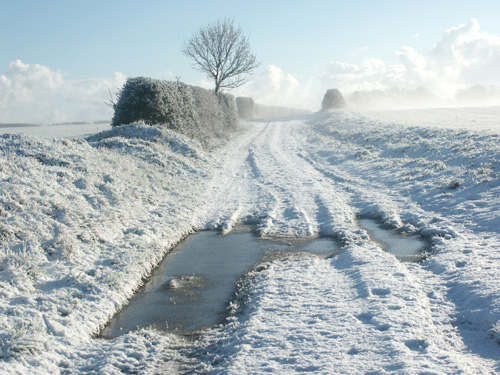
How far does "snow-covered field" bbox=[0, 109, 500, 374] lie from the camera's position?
3.90 meters

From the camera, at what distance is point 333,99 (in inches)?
2913

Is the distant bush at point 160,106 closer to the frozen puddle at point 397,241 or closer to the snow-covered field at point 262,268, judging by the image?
the snow-covered field at point 262,268

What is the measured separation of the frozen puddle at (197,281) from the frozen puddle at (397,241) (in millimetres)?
959

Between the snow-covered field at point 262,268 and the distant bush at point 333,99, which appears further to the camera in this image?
the distant bush at point 333,99

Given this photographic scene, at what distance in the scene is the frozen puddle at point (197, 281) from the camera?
4867 mm

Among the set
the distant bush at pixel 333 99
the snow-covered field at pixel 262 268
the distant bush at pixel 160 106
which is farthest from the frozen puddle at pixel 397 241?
the distant bush at pixel 333 99

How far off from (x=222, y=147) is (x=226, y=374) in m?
19.2

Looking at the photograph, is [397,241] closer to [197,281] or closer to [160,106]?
[197,281]

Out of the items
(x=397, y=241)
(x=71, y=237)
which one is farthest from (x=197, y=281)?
(x=397, y=241)

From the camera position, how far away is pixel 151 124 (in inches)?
678

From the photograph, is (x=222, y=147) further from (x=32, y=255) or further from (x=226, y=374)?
(x=226, y=374)

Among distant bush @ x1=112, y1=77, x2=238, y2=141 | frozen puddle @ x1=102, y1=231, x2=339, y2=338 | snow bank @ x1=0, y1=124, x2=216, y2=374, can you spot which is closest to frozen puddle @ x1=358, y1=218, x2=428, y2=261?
frozen puddle @ x1=102, y1=231, x2=339, y2=338

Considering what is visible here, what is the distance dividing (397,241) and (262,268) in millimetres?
2802

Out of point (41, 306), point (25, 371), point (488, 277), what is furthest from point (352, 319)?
point (41, 306)
